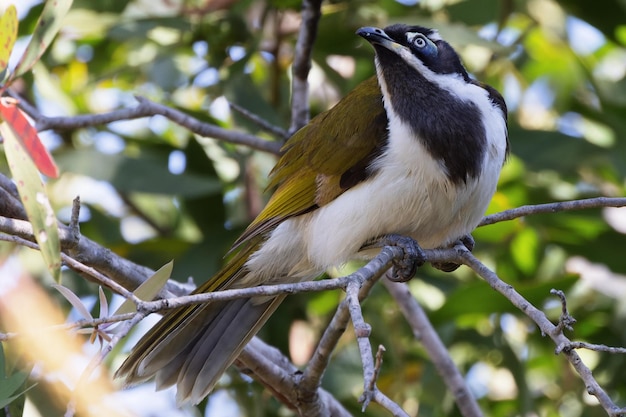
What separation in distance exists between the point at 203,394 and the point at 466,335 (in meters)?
1.33

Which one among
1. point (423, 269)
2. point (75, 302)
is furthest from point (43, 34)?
point (423, 269)

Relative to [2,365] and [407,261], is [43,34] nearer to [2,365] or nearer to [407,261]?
[2,365]

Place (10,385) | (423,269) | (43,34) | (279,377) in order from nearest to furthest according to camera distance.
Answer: (43,34)
(10,385)
(279,377)
(423,269)

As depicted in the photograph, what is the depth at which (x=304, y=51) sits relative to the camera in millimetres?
3506

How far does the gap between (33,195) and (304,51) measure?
1.86 m

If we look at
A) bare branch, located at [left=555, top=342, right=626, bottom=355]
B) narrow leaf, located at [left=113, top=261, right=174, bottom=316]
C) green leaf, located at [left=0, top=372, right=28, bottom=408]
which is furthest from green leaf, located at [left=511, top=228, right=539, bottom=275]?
green leaf, located at [left=0, top=372, right=28, bottom=408]

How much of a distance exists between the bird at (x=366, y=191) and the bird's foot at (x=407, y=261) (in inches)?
3.5

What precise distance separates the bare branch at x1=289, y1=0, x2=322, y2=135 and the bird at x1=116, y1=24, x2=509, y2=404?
0.29 m

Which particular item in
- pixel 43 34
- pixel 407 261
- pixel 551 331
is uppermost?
pixel 43 34

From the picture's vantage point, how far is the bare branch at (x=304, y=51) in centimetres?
350

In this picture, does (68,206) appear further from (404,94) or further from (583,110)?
(583,110)

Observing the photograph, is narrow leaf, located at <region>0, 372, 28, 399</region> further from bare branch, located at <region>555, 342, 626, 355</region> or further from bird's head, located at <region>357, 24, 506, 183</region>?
bird's head, located at <region>357, 24, 506, 183</region>

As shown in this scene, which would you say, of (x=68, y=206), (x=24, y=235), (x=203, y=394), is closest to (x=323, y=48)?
(x=68, y=206)

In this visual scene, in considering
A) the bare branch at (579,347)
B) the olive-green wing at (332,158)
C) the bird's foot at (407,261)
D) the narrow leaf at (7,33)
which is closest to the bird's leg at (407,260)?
the bird's foot at (407,261)
